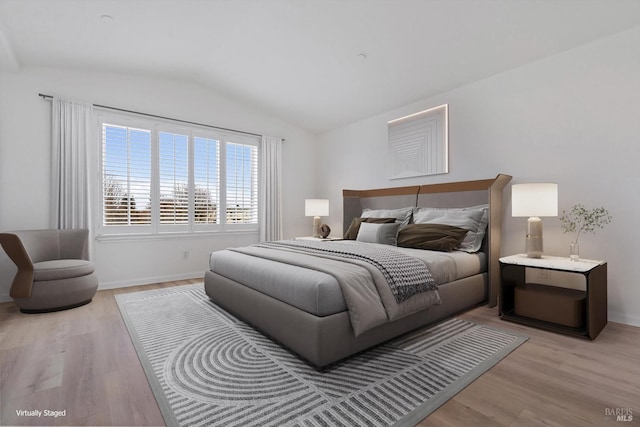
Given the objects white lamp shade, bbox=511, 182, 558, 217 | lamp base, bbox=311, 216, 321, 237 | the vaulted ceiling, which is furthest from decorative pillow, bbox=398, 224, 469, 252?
lamp base, bbox=311, 216, 321, 237

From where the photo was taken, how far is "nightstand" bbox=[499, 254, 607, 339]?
234 centimetres

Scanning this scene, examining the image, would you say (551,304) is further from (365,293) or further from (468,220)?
(365,293)

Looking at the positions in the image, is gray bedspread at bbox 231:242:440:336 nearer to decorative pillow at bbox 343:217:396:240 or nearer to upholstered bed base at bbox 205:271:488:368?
upholstered bed base at bbox 205:271:488:368

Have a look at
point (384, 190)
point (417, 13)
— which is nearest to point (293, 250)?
point (384, 190)

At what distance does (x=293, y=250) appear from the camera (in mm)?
2955

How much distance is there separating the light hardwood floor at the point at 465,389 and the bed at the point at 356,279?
1.88 feet

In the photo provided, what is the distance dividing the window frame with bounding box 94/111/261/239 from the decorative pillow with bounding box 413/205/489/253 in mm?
3029

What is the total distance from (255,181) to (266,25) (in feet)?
8.40

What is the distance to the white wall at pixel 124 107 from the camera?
3.47 meters

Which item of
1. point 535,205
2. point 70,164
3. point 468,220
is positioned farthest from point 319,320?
point 70,164

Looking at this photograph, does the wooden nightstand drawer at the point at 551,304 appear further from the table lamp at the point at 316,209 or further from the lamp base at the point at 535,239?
the table lamp at the point at 316,209

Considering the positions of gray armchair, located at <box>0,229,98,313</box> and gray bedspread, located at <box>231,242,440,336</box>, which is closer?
gray bedspread, located at <box>231,242,440,336</box>

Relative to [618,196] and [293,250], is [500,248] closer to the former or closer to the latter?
[618,196]

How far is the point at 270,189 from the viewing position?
529 cm
